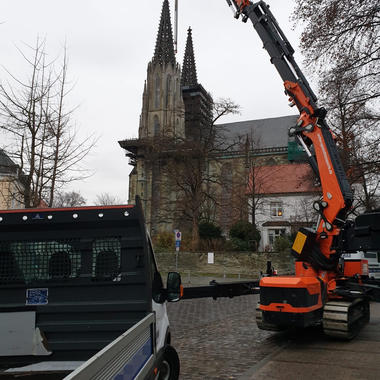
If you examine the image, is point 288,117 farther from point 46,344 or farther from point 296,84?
point 46,344

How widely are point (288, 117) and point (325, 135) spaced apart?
65058 millimetres

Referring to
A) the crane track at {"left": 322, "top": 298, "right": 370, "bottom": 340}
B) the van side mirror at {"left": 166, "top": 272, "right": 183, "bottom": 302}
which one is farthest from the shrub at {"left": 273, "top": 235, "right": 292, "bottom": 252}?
the van side mirror at {"left": 166, "top": 272, "right": 183, "bottom": 302}

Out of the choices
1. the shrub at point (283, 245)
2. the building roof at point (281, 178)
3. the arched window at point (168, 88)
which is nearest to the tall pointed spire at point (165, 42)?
the arched window at point (168, 88)

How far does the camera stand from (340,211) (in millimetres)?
8422

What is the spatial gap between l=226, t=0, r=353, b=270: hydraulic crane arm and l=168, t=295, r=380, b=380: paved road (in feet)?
6.14

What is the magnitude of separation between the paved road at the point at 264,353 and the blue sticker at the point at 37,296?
8.19 feet

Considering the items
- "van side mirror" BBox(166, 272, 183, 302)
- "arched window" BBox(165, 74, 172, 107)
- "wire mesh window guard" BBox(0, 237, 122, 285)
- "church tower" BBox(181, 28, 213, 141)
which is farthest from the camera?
"arched window" BBox(165, 74, 172, 107)

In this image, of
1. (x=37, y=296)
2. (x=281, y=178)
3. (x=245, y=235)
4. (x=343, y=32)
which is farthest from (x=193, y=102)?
(x=37, y=296)

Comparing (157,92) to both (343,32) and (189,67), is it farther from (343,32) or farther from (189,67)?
(343,32)

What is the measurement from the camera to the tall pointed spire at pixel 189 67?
3543 inches

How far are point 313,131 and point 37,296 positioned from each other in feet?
22.4

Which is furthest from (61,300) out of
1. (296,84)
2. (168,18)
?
(168,18)

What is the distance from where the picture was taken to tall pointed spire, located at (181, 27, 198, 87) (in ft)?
295

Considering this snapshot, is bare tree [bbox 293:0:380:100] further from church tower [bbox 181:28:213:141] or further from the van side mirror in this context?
church tower [bbox 181:28:213:141]
